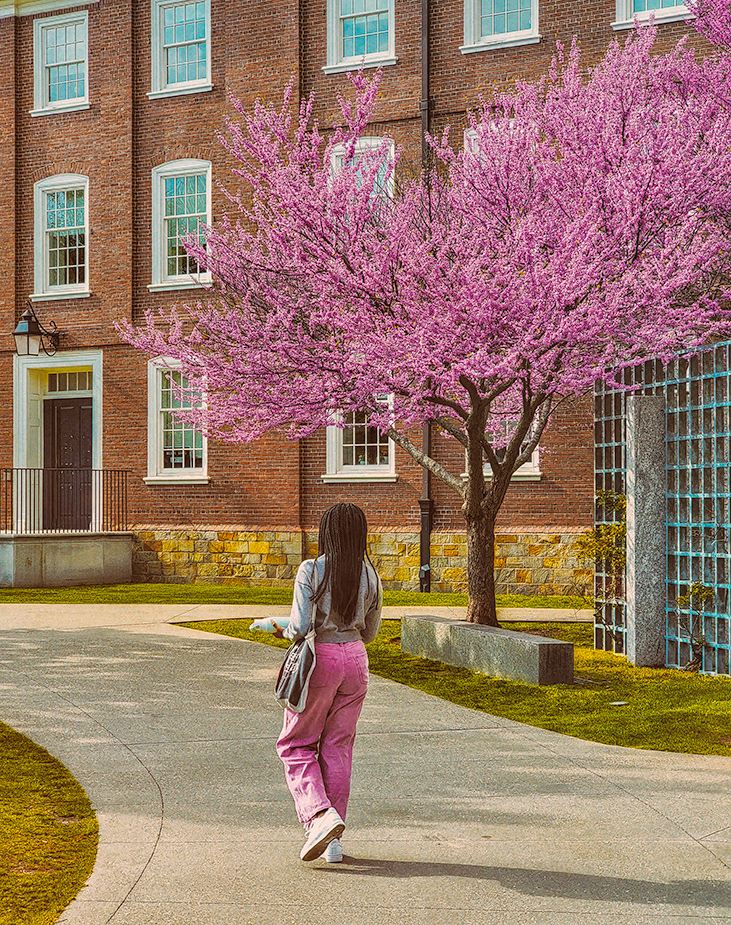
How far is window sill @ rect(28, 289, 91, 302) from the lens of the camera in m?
23.5

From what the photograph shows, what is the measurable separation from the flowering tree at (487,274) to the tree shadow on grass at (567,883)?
20.5ft

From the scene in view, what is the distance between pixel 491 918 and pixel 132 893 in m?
1.42

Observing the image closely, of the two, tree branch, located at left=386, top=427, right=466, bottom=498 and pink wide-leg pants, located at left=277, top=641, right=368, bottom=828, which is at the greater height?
tree branch, located at left=386, top=427, right=466, bottom=498

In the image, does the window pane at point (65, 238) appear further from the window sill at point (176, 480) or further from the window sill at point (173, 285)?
the window sill at point (176, 480)

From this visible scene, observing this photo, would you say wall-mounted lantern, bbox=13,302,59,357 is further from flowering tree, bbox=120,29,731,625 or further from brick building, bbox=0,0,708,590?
flowering tree, bbox=120,29,731,625

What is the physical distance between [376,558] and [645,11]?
392 inches

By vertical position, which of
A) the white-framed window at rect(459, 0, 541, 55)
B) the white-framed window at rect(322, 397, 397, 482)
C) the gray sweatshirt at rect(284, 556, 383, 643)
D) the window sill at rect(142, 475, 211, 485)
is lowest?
the gray sweatshirt at rect(284, 556, 383, 643)

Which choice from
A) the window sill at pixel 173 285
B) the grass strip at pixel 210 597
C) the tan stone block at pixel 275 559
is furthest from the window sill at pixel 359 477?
the window sill at pixel 173 285

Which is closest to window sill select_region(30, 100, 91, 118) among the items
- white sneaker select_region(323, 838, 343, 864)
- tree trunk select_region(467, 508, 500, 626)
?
tree trunk select_region(467, 508, 500, 626)

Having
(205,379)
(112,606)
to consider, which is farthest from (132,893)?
(112,606)

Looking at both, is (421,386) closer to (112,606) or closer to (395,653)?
(395,653)

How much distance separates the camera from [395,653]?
38.9 feet

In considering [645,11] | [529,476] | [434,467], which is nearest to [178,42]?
[645,11]

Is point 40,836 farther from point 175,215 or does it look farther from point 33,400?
point 33,400
